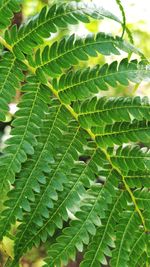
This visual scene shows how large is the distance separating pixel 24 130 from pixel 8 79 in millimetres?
106

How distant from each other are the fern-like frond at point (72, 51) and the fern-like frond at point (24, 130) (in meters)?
0.04

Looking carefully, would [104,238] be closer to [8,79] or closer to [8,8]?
[8,79]

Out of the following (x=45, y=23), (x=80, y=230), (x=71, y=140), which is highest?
(x=45, y=23)

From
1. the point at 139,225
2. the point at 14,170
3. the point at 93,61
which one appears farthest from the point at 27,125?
the point at 93,61

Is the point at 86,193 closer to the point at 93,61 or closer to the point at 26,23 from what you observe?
the point at 26,23

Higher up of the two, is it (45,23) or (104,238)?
(45,23)

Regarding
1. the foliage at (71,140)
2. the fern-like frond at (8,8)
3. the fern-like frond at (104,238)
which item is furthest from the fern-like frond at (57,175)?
the fern-like frond at (8,8)

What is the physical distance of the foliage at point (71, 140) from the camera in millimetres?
870

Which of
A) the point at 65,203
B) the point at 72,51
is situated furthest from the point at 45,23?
the point at 65,203

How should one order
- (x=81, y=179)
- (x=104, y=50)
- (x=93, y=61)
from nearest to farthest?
(x=104, y=50)
(x=81, y=179)
(x=93, y=61)

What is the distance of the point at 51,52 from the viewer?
34.9 inches

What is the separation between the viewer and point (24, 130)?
2.98 feet

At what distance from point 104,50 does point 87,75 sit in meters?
0.07

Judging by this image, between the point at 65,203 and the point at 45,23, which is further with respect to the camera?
the point at 65,203
